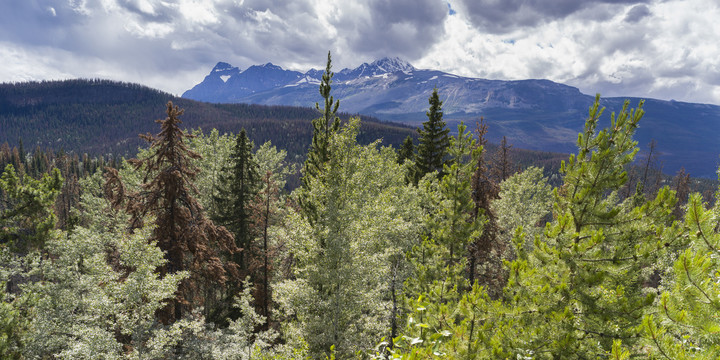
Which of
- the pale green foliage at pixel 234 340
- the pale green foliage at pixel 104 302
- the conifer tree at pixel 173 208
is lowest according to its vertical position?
the pale green foliage at pixel 234 340

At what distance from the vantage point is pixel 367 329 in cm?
1448

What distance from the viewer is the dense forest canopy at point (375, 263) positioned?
6.38 metres

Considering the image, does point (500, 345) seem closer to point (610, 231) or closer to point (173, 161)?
point (610, 231)

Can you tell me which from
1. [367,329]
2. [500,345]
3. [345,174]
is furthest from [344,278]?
[500,345]

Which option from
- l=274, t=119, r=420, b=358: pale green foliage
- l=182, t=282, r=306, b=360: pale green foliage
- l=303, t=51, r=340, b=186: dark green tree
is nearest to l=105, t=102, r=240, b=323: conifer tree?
l=182, t=282, r=306, b=360: pale green foliage

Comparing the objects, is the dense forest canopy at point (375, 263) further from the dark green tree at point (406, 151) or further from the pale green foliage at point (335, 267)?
the dark green tree at point (406, 151)

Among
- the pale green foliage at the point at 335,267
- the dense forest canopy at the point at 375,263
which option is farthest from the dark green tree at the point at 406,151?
the pale green foliage at the point at 335,267

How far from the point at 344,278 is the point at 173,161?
10.1 meters

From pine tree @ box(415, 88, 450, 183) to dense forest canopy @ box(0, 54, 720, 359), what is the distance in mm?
177

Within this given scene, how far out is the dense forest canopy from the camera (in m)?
6.38

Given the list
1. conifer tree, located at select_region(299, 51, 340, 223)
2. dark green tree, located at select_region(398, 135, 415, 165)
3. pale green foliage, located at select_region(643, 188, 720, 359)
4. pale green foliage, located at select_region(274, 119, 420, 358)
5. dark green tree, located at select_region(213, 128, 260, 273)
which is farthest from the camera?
dark green tree, located at select_region(398, 135, 415, 165)

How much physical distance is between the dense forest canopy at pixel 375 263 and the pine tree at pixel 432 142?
18 cm

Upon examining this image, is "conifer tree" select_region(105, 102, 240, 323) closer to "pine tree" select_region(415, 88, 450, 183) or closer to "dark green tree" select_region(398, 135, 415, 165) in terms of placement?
"pine tree" select_region(415, 88, 450, 183)

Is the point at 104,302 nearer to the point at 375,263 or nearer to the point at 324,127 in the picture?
the point at 375,263
